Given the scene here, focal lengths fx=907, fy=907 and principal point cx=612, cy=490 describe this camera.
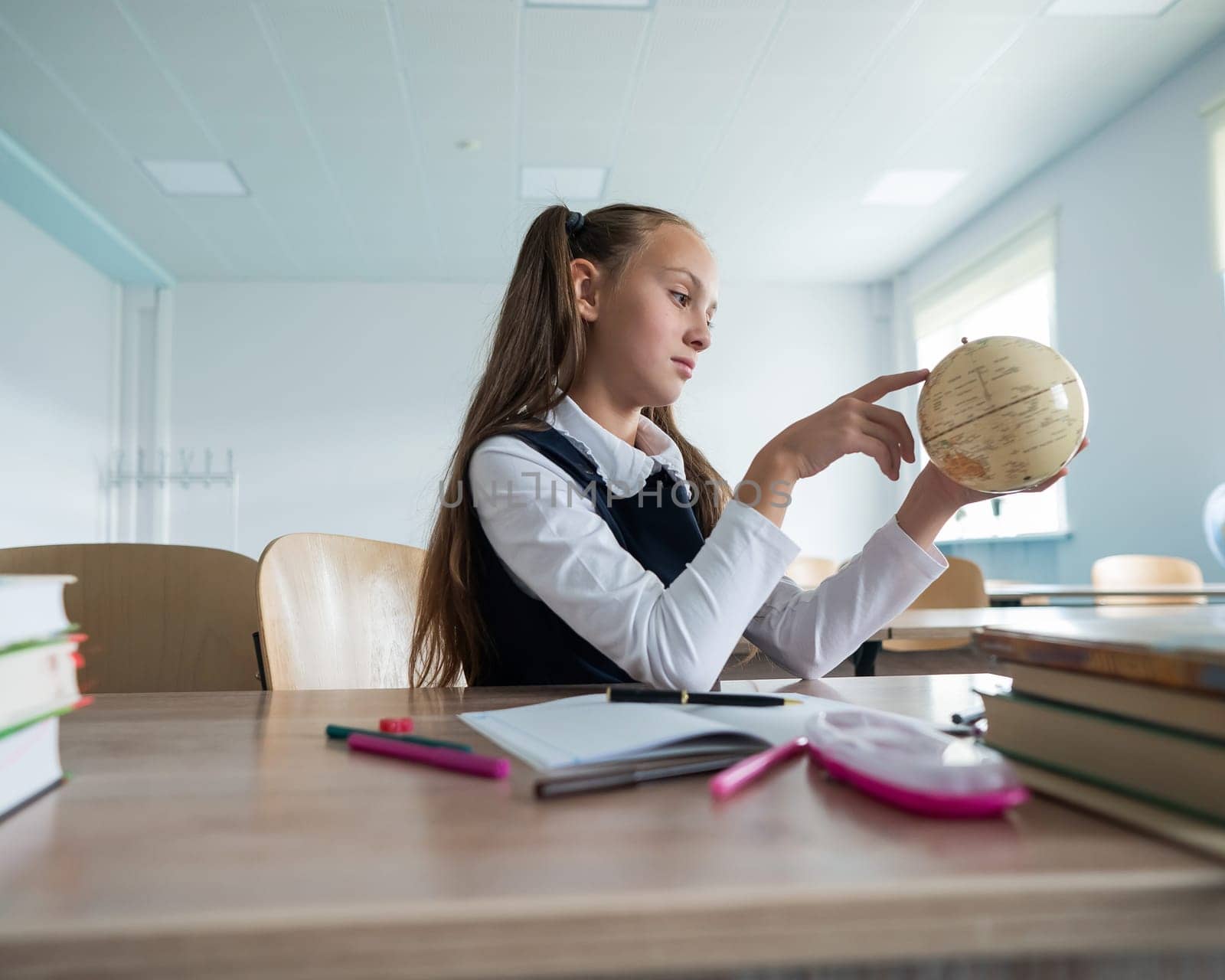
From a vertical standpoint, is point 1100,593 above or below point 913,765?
below

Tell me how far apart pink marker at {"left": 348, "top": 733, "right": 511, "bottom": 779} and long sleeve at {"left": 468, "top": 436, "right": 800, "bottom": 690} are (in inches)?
13.6

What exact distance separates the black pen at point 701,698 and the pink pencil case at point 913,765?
15 centimetres

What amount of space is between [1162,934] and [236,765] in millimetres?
462

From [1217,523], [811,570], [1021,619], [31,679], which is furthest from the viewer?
[811,570]

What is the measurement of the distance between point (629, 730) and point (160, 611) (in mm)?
1028

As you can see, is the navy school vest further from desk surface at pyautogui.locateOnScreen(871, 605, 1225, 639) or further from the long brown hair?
desk surface at pyautogui.locateOnScreen(871, 605, 1225, 639)

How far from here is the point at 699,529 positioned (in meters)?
1.31

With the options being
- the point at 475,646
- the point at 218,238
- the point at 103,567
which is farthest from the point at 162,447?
the point at 475,646

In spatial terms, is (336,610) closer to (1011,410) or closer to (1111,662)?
(1011,410)

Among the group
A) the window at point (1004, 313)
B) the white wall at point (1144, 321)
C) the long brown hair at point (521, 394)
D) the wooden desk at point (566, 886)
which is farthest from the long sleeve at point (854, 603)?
the window at point (1004, 313)

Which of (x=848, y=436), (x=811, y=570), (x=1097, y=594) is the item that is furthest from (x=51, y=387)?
(x=848, y=436)

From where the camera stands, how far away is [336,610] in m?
1.15

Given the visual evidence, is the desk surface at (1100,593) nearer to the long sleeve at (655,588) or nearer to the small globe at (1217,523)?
the small globe at (1217,523)

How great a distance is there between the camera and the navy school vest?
1094 millimetres
